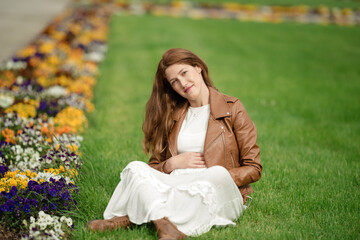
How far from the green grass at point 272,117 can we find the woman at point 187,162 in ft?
0.49

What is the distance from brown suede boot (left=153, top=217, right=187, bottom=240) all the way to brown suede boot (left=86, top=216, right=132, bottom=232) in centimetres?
31

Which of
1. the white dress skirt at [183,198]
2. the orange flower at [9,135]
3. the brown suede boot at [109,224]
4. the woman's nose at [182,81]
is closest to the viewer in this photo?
the white dress skirt at [183,198]


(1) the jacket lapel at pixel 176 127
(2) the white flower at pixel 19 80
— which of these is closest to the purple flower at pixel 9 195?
(1) the jacket lapel at pixel 176 127

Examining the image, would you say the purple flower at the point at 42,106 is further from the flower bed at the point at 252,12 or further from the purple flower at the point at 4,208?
the flower bed at the point at 252,12

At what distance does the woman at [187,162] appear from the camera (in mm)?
2928

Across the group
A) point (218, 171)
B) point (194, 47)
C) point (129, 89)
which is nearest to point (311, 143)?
point (218, 171)

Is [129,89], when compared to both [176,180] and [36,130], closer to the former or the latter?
[36,130]

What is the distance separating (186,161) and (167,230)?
0.61 metres

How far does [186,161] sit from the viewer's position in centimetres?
325

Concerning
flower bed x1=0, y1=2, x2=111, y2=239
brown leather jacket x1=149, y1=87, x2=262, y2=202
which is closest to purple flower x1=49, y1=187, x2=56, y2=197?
flower bed x1=0, y1=2, x2=111, y2=239

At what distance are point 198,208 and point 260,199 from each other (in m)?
0.85

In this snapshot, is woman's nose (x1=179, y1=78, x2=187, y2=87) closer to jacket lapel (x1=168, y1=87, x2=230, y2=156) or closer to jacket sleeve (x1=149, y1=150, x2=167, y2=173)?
jacket lapel (x1=168, y1=87, x2=230, y2=156)

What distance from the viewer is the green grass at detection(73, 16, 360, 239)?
333 centimetres

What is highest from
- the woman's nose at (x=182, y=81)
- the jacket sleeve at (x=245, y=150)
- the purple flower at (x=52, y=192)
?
the woman's nose at (x=182, y=81)
